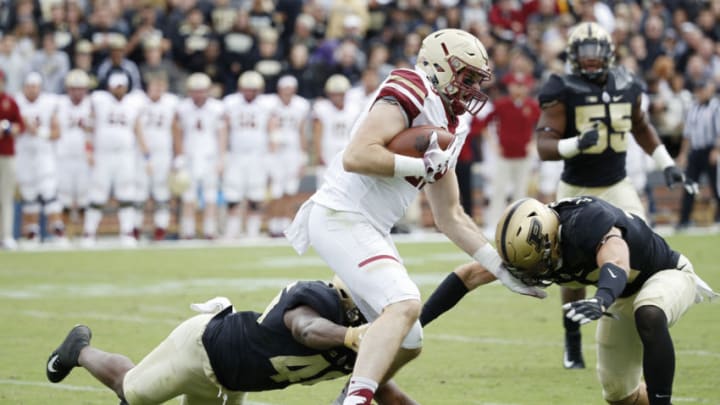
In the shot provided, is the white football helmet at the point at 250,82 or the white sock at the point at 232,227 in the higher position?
the white football helmet at the point at 250,82

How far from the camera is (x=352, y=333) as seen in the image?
4.79m

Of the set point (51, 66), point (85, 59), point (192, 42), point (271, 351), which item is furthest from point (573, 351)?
point (192, 42)

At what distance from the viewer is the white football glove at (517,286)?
533 centimetres

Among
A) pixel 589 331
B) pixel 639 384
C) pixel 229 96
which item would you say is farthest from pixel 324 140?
pixel 639 384

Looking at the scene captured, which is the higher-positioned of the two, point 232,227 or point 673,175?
point 673,175

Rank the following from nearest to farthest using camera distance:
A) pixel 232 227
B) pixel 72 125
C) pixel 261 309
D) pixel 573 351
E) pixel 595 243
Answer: pixel 595 243
pixel 573 351
pixel 261 309
pixel 72 125
pixel 232 227

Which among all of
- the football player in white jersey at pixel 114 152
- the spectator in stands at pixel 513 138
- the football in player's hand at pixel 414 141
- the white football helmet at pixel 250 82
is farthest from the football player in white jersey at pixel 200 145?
the football in player's hand at pixel 414 141

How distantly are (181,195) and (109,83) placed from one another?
1.61 metres

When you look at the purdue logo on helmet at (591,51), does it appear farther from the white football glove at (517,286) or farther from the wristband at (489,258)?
the white football glove at (517,286)

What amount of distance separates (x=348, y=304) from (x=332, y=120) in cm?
1166

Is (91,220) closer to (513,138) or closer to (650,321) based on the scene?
(513,138)

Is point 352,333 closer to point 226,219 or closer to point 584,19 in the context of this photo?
point 226,219

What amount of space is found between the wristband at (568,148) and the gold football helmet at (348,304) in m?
2.67

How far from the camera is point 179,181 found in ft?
51.4
